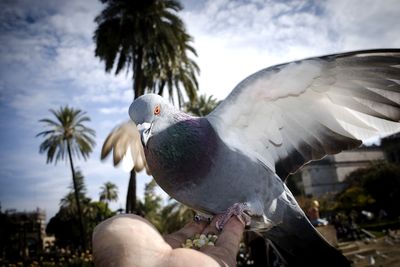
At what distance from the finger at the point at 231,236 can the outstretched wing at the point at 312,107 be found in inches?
28.4

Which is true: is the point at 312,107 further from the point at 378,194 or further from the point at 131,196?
the point at 378,194

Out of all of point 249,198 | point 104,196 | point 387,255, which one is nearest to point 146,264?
point 249,198

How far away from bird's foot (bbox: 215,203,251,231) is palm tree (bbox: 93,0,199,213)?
13.3 meters

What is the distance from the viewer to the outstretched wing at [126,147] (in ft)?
13.7

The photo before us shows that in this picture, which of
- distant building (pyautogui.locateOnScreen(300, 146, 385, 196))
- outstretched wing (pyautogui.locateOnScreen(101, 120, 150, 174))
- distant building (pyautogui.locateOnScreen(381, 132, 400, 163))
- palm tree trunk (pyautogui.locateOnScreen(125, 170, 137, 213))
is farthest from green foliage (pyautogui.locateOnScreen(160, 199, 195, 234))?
distant building (pyautogui.locateOnScreen(381, 132, 400, 163))

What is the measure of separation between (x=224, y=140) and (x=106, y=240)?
1.56 metres

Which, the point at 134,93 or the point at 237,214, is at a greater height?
the point at 134,93

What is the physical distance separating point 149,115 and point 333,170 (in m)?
63.8

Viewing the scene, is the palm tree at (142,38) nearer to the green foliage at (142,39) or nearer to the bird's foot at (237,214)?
the green foliage at (142,39)

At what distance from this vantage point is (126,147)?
4250mm

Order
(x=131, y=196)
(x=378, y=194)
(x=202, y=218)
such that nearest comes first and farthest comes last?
1. (x=202, y=218)
2. (x=131, y=196)
3. (x=378, y=194)

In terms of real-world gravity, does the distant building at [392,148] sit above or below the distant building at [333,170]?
above

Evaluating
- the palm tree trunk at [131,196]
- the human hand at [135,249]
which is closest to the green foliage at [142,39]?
the palm tree trunk at [131,196]

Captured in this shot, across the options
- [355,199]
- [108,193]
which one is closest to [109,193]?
[108,193]
